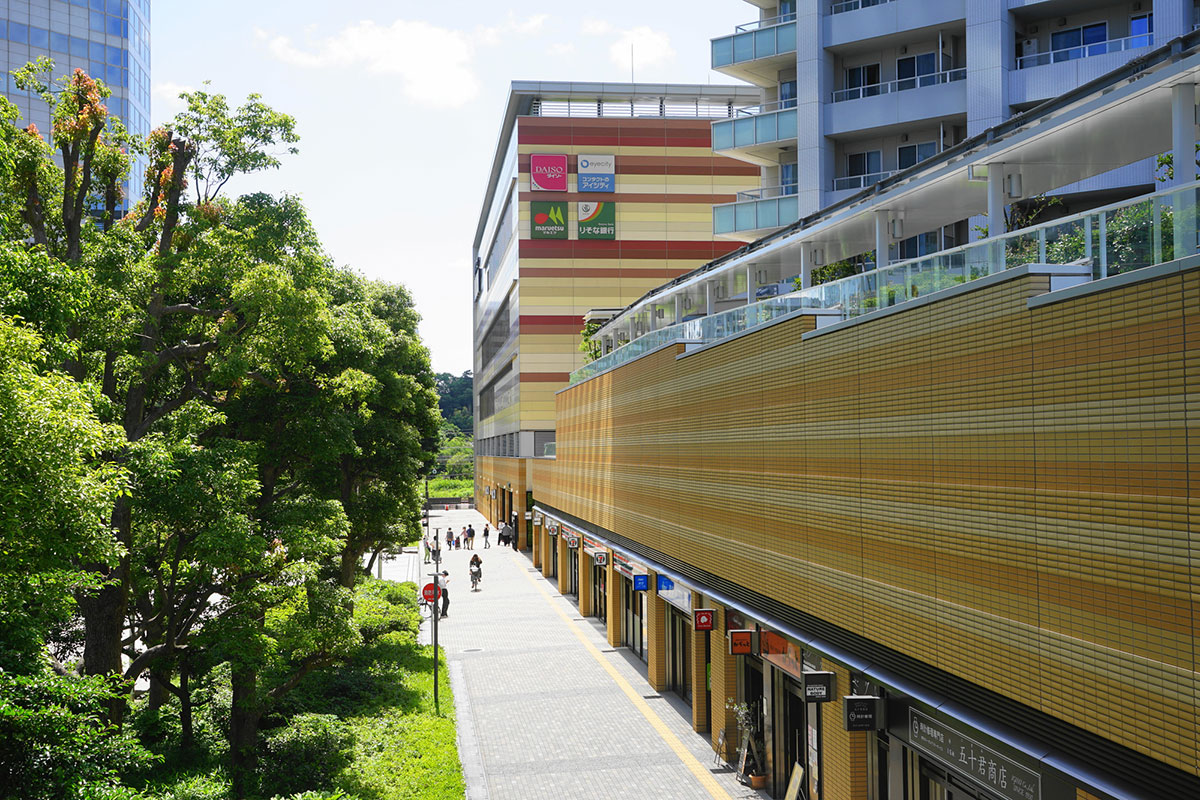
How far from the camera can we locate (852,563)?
11.6 meters

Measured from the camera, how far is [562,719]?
2066cm

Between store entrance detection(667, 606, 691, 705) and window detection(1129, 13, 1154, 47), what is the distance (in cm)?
1582

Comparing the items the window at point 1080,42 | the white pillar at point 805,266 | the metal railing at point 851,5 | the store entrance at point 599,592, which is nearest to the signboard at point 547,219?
the store entrance at point 599,592

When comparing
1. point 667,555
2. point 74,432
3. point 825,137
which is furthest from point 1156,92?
point 825,137

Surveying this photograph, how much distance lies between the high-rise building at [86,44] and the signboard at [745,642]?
177 ft

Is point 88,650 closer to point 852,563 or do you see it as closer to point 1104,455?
point 852,563

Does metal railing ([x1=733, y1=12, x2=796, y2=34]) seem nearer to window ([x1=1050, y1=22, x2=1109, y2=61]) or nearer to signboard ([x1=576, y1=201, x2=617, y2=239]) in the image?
window ([x1=1050, y1=22, x2=1109, y2=61])

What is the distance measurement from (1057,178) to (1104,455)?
5.64 m

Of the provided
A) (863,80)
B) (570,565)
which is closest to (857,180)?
(863,80)

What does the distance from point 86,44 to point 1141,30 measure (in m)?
62.0

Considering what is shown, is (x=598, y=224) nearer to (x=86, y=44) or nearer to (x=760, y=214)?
(x=760, y=214)

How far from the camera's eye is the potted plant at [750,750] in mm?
15898

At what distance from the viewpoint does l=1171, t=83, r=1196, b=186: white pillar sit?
8258 mm

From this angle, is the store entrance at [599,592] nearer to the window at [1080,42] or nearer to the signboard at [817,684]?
the window at [1080,42]
